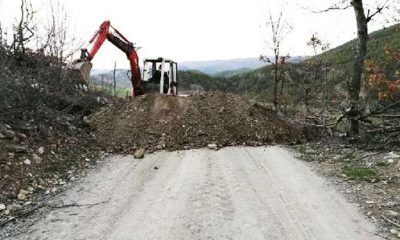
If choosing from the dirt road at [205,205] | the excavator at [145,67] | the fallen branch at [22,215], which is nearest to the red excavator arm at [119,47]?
the excavator at [145,67]

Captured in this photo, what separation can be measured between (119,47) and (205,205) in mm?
9517

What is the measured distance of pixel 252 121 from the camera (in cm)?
1140

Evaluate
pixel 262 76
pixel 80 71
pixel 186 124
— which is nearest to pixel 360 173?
pixel 186 124

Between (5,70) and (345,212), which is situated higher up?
(5,70)

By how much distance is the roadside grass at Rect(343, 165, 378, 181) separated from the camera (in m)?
7.28

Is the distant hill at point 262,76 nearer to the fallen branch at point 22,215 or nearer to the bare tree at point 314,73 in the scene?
the bare tree at point 314,73

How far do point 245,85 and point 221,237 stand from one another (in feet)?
166

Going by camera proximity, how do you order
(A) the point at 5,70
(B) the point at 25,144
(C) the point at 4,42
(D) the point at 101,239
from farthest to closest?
(C) the point at 4,42
(A) the point at 5,70
(B) the point at 25,144
(D) the point at 101,239

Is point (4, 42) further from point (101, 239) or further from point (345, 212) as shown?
point (345, 212)

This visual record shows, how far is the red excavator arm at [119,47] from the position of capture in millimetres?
12427

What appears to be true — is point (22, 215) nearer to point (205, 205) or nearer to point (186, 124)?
point (205, 205)

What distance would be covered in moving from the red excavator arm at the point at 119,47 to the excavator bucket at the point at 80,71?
434 millimetres

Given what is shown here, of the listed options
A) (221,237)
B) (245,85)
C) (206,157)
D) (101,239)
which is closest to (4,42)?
(206,157)

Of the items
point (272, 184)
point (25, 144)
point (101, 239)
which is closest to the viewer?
point (101, 239)
